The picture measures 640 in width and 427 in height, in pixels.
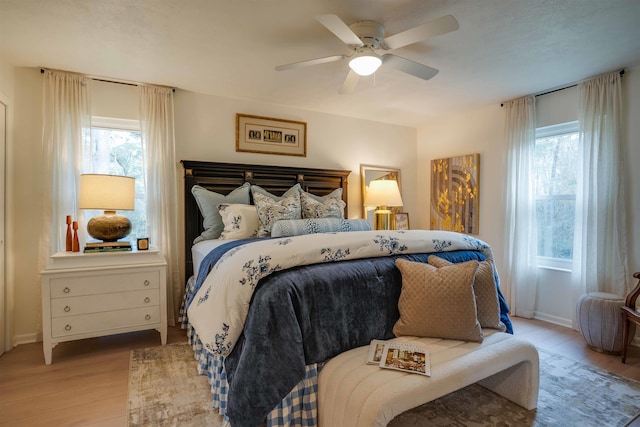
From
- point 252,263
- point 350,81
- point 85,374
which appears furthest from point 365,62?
point 85,374

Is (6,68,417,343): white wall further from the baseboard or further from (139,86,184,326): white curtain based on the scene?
the baseboard

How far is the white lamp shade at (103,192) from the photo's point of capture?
2580 millimetres

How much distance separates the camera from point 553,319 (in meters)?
3.31

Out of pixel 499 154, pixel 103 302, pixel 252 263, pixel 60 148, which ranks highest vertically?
pixel 499 154

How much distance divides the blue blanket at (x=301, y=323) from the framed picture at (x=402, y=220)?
290 centimetres

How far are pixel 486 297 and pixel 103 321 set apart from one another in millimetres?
2771

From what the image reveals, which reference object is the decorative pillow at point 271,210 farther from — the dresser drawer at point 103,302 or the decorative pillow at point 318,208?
the dresser drawer at point 103,302

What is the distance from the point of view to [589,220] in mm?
2932

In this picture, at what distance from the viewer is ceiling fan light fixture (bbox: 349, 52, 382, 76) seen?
2133 millimetres

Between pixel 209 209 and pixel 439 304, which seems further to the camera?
pixel 209 209

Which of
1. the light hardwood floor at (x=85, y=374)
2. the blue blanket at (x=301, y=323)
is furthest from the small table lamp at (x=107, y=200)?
the blue blanket at (x=301, y=323)

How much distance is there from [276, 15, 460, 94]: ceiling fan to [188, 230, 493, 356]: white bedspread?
46.4 inches

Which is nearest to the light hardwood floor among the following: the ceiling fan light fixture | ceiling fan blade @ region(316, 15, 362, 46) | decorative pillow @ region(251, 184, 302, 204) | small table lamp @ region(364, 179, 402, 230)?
decorative pillow @ region(251, 184, 302, 204)

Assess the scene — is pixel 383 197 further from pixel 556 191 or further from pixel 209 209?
pixel 209 209
